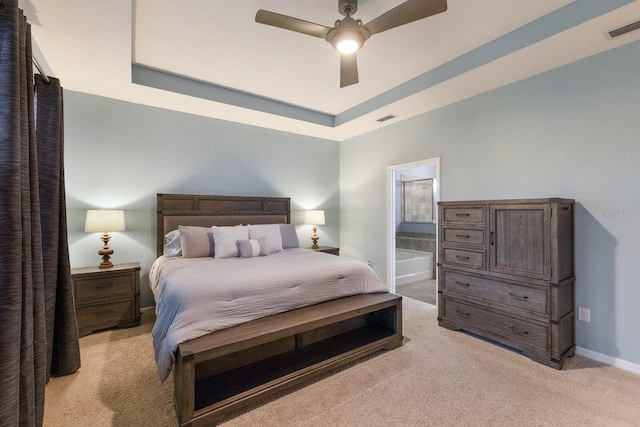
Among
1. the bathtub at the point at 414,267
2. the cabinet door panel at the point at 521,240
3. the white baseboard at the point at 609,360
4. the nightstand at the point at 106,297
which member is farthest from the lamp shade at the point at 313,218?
the white baseboard at the point at 609,360

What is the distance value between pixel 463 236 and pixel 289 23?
101 inches

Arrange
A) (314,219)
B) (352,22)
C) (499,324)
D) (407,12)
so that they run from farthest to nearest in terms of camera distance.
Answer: (314,219) → (499,324) → (352,22) → (407,12)

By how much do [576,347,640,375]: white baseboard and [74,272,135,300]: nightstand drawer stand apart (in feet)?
14.8

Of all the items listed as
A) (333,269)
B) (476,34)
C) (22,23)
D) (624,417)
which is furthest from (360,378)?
(476,34)

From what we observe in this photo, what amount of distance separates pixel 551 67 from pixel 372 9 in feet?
6.07

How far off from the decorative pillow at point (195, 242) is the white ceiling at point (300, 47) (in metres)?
1.63

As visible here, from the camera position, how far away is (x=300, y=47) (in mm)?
2740

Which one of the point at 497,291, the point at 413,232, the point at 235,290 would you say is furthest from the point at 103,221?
the point at 413,232

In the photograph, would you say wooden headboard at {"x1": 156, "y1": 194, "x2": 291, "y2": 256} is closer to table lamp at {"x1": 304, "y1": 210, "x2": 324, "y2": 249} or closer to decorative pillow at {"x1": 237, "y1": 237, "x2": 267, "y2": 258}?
table lamp at {"x1": 304, "y1": 210, "x2": 324, "y2": 249}

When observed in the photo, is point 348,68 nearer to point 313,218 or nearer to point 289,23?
point 289,23

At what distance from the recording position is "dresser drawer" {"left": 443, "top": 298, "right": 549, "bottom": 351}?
8.01 feet

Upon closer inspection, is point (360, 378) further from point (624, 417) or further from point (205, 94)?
point (205, 94)

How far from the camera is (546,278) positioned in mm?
2418

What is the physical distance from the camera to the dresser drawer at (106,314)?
290 centimetres
